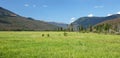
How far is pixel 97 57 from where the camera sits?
22.4 metres

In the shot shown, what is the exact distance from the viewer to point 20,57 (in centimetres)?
2220

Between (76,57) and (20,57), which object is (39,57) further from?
(76,57)

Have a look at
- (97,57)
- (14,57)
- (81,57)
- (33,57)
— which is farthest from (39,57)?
(97,57)

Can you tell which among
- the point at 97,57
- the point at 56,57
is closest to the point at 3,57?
the point at 56,57

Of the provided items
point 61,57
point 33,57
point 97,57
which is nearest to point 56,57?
point 61,57

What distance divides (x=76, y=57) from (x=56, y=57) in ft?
5.65

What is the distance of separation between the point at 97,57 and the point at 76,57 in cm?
185

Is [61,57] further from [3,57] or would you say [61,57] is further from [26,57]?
[3,57]

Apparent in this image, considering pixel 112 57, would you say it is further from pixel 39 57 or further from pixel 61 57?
pixel 39 57

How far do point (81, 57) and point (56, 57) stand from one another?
7.01 ft

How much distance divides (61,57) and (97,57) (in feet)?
10.1

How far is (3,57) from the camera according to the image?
21.9 meters

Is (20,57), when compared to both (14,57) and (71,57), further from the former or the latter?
(71,57)

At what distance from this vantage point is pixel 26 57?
73.4ft
